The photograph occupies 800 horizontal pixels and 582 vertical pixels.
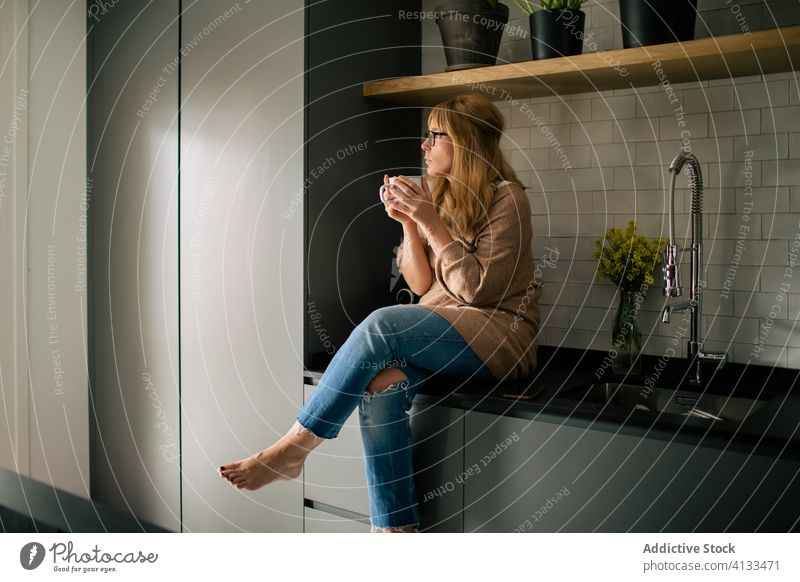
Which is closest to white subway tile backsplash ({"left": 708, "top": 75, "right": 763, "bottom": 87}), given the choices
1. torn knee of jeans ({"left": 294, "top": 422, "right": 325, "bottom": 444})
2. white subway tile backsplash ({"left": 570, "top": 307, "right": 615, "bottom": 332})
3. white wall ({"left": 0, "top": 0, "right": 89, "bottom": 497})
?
white subway tile backsplash ({"left": 570, "top": 307, "right": 615, "bottom": 332})

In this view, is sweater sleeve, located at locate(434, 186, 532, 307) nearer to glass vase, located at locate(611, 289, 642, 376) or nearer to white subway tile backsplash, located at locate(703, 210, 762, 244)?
glass vase, located at locate(611, 289, 642, 376)

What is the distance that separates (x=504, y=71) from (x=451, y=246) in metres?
0.48

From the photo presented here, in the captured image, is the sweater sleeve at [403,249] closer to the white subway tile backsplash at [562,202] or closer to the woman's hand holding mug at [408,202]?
the woman's hand holding mug at [408,202]

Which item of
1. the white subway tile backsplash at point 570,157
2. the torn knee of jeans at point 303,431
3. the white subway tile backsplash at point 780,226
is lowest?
the torn knee of jeans at point 303,431

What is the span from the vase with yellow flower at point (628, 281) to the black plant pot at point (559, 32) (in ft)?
1.52

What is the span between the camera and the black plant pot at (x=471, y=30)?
80.7 inches

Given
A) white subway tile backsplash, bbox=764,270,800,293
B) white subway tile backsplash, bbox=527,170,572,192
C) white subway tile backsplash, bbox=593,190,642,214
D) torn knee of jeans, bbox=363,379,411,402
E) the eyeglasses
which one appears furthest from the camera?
white subway tile backsplash, bbox=527,170,572,192

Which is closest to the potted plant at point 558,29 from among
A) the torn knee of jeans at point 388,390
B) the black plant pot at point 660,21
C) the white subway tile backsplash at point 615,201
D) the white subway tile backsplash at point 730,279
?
the black plant pot at point 660,21

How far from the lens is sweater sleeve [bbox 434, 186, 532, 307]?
1824 millimetres

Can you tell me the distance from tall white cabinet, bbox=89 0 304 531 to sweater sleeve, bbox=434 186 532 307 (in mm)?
442
